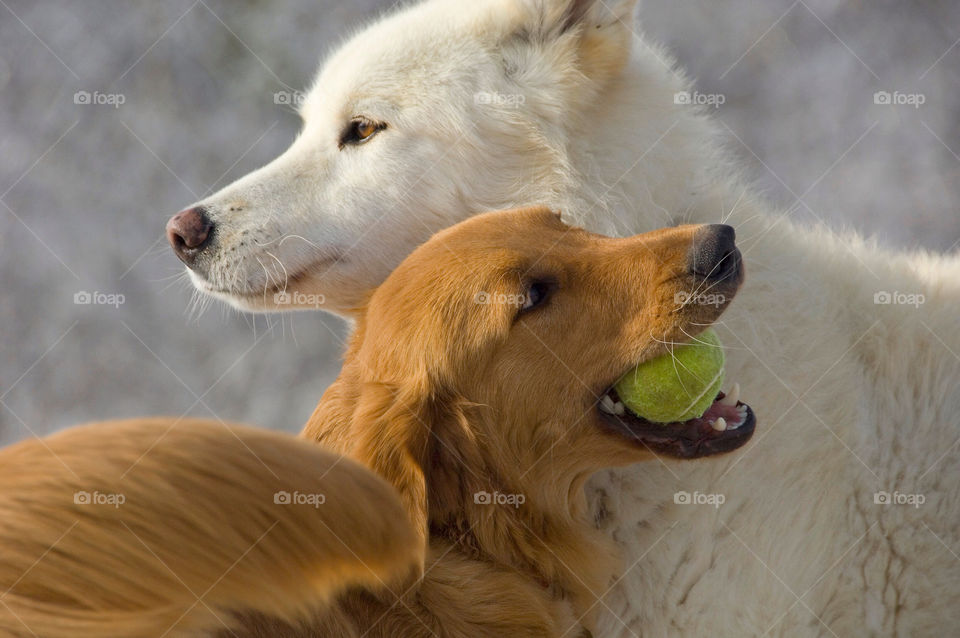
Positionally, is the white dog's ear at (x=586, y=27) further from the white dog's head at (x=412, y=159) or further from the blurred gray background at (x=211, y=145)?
the blurred gray background at (x=211, y=145)

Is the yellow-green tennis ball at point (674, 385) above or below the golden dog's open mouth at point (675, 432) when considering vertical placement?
above

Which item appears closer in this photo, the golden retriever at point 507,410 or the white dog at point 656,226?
the golden retriever at point 507,410

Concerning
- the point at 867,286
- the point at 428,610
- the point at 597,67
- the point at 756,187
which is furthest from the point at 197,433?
the point at 756,187

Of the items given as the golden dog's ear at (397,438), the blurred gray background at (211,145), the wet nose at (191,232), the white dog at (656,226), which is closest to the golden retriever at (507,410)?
the golden dog's ear at (397,438)

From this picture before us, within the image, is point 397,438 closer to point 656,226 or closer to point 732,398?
point 732,398

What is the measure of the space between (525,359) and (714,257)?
1.29 feet

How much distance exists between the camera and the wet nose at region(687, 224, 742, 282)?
1869mm

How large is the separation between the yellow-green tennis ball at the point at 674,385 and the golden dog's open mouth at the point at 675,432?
2cm

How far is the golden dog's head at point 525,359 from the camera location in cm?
188

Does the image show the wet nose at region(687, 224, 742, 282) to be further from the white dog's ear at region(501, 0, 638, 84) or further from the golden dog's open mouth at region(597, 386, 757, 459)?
the white dog's ear at region(501, 0, 638, 84)

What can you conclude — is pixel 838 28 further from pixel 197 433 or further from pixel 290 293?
pixel 197 433

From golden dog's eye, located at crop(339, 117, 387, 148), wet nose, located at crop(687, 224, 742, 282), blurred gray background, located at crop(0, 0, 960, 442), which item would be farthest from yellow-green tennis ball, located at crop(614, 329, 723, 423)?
blurred gray background, located at crop(0, 0, 960, 442)

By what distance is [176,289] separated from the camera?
4.68m

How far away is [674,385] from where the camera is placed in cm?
186
